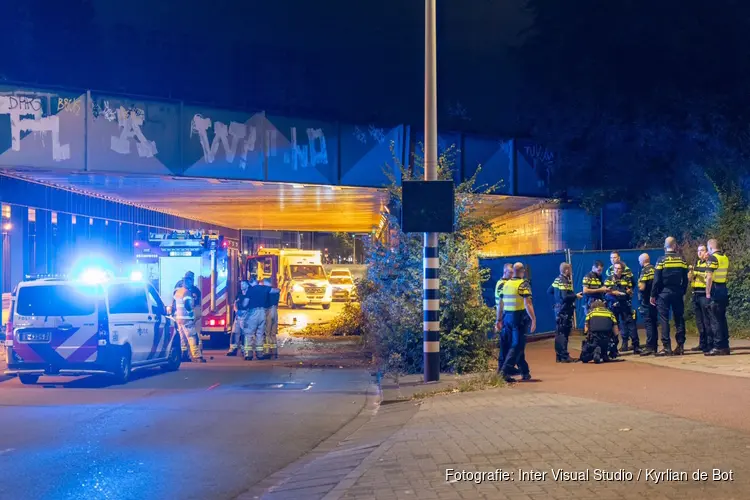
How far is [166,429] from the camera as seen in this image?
9727 millimetres

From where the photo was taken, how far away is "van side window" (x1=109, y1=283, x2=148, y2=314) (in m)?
14.2

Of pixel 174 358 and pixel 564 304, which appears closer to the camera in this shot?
pixel 564 304

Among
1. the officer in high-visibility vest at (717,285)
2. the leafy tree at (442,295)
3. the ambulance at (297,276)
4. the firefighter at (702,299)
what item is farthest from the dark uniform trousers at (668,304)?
the ambulance at (297,276)

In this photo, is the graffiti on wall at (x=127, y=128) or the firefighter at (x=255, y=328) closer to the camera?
the firefighter at (x=255, y=328)

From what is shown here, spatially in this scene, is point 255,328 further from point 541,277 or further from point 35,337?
point 541,277

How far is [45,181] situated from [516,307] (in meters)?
15.6

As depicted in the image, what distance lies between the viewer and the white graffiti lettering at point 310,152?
2191 cm

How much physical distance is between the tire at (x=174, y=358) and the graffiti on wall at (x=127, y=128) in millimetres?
5849

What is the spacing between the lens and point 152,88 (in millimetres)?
41844

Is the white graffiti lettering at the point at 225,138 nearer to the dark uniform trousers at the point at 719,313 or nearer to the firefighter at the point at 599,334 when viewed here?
the firefighter at the point at 599,334

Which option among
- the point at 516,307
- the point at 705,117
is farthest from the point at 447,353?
the point at 705,117

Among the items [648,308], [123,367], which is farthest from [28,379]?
[648,308]

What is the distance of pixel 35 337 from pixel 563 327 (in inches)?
345

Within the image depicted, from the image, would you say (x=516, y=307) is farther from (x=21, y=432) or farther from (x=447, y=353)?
(x=21, y=432)
